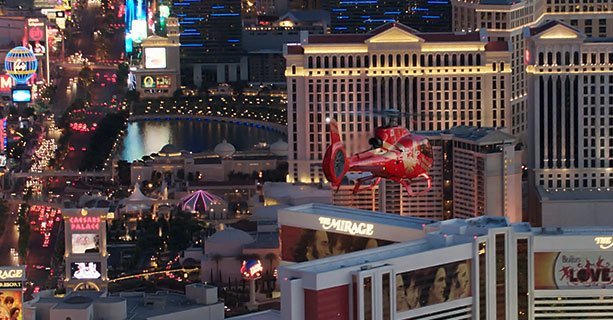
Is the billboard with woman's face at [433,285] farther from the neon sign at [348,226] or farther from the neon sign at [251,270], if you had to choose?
the neon sign at [251,270]

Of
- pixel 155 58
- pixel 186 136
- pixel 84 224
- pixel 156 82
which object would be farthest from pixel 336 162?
pixel 155 58

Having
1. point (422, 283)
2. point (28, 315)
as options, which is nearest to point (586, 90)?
point (28, 315)

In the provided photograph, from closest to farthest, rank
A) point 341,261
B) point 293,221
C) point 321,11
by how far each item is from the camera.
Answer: point 341,261 < point 293,221 < point 321,11

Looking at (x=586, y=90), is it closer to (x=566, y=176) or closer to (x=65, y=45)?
(x=566, y=176)

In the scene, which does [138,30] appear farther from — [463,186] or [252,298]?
[252,298]

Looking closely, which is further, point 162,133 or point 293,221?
point 162,133

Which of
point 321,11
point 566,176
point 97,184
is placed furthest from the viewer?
point 321,11
